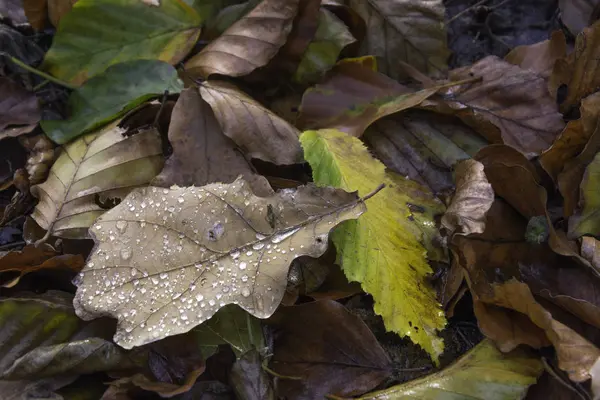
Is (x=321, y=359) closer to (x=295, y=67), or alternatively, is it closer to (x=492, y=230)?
(x=492, y=230)

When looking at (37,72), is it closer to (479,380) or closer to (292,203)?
(292,203)

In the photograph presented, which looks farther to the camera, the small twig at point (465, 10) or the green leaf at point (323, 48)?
the small twig at point (465, 10)

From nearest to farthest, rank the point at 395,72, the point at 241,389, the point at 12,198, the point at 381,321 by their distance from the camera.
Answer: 1. the point at 241,389
2. the point at 381,321
3. the point at 12,198
4. the point at 395,72

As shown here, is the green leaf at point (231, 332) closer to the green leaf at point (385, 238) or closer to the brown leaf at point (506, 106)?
the green leaf at point (385, 238)

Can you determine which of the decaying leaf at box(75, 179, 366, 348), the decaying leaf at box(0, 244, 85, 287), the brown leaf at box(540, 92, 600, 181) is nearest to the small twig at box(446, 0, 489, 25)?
the brown leaf at box(540, 92, 600, 181)

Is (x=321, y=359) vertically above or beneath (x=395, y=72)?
beneath

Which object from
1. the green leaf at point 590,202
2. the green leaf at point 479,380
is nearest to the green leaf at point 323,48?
the green leaf at point 590,202

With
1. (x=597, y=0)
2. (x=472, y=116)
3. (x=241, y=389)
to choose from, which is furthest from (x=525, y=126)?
(x=241, y=389)

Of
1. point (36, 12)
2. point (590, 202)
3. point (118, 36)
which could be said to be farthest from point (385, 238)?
point (36, 12)
